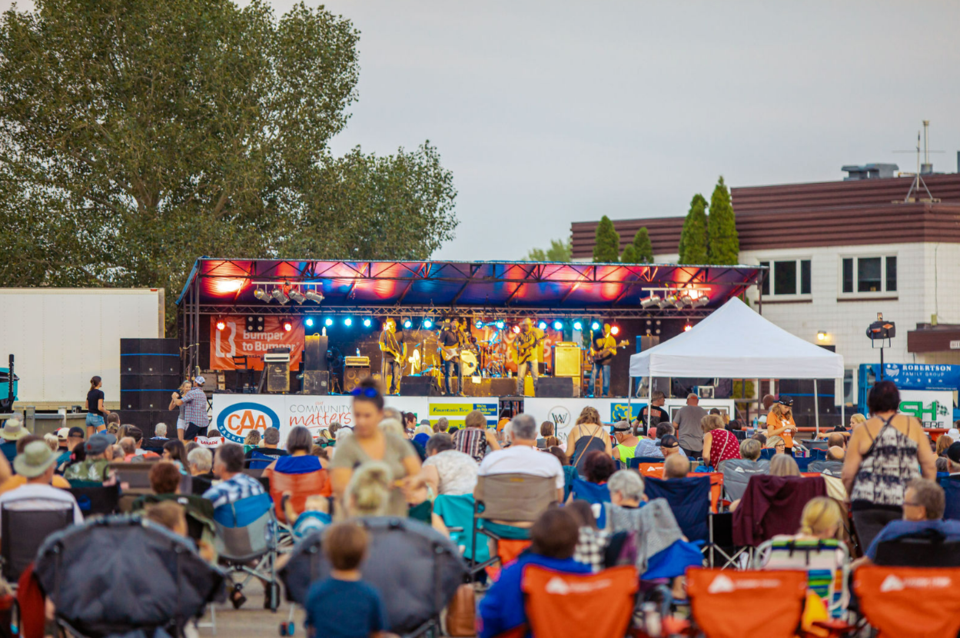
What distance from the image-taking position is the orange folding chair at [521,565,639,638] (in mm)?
3543

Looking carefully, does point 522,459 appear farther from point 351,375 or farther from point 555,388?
Answer: point 351,375

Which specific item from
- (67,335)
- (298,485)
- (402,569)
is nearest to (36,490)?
(298,485)

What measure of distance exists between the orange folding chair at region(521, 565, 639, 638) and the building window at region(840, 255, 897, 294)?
23722mm

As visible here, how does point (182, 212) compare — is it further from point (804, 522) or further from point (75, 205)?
point (804, 522)

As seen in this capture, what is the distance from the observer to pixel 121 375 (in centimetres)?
1548

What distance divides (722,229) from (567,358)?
8.74 m

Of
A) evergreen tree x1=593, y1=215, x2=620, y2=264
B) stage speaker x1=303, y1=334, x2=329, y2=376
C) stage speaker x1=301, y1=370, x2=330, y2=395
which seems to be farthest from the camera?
evergreen tree x1=593, y1=215, x2=620, y2=264

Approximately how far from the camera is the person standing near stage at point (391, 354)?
19391mm

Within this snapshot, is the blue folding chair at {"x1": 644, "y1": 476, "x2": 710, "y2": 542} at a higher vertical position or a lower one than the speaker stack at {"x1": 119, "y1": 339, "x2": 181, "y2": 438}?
lower

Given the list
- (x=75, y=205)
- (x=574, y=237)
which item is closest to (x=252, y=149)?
(x=75, y=205)

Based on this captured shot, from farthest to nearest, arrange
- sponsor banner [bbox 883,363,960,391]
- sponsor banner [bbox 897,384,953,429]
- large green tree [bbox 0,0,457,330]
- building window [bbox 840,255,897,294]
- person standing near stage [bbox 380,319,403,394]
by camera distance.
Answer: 1. building window [bbox 840,255,897,294]
2. large green tree [bbox 0,0,457,330]
3. person standing near stage [bbox 380,319,403,394]
4. sponsor banner [bbox 883,363,960,391]
5. sponsor banner [bbox 897,384,953,429]

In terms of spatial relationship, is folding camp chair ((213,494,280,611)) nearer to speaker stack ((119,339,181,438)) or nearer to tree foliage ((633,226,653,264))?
speaker stack ((119,339,181,438))

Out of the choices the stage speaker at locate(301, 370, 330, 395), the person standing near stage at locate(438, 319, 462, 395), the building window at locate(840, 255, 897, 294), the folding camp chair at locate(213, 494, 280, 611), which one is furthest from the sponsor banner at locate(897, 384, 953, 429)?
the folding camp chair at locate(213, 494, 280, 611)

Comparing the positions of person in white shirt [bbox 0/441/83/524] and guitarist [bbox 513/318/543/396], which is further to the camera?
guitarist [bbox 513/318/543/396]
